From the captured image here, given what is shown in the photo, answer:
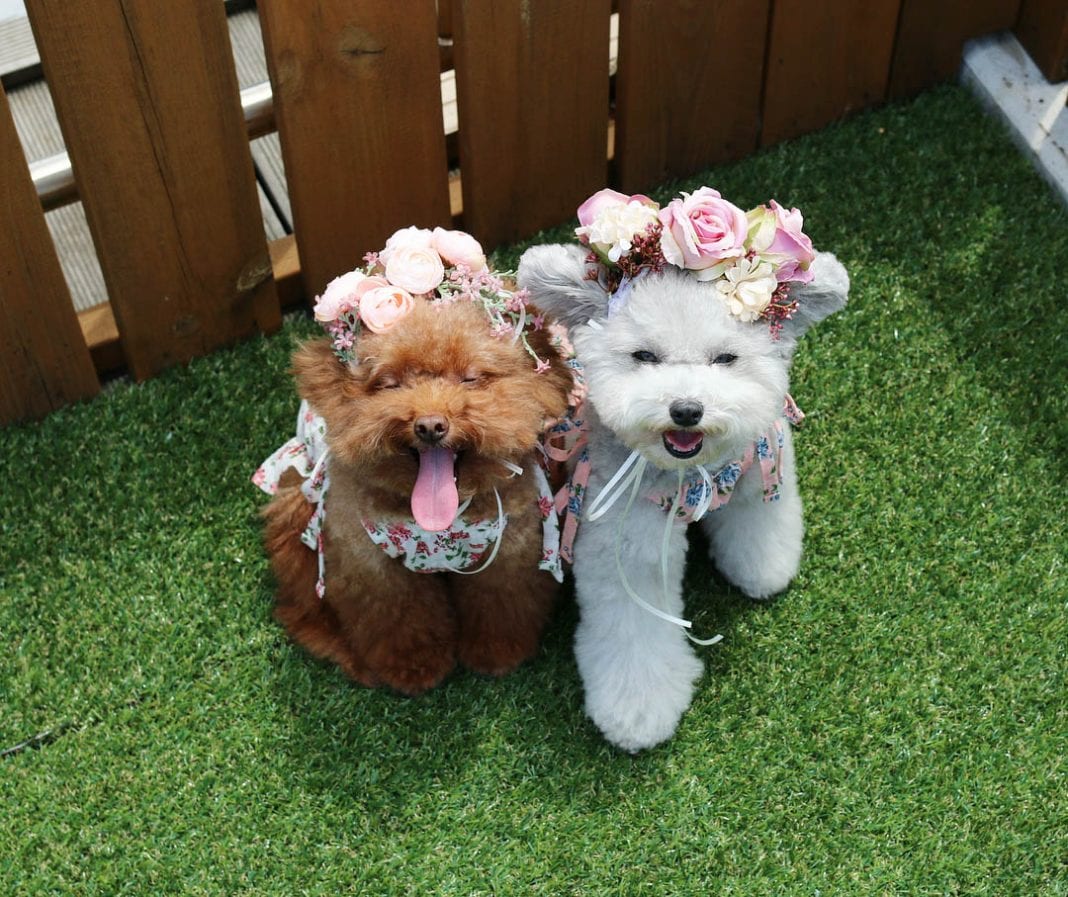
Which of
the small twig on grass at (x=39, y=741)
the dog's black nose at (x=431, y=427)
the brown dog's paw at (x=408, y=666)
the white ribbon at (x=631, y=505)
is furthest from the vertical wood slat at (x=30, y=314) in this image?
the white ribbon at (x=631, y=505)

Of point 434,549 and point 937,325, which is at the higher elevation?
point 434,549

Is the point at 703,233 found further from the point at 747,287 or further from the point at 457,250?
the point at 457,250

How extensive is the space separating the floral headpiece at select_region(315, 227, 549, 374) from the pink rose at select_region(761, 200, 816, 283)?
41cm

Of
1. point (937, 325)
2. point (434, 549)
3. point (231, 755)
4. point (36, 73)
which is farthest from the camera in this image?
point (36, 73)

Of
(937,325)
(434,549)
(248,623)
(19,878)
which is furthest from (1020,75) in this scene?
(19,878)

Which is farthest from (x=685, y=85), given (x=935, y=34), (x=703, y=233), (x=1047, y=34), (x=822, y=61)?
(x=703, y=233)

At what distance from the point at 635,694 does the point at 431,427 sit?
0.75 metres

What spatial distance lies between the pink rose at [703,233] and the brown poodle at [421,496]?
0.91ft

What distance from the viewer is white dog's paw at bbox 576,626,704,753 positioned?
2.41 m

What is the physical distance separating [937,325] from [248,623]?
5.65 feet

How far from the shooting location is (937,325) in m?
3.06

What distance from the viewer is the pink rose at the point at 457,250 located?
209cm

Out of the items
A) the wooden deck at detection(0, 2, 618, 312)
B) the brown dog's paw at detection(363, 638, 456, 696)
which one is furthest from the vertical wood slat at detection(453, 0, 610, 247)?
the brown dog's paw at detection(363, 638, 456, 696)

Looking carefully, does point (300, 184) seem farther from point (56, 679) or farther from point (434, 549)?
point (56, 679)
